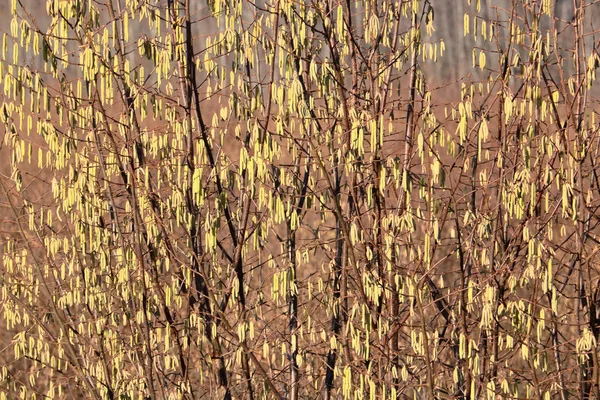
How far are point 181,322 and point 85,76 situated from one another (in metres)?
1.18

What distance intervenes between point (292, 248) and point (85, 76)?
1.13m

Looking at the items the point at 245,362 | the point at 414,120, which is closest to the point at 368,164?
the point at 414,120

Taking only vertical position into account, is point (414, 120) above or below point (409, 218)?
above

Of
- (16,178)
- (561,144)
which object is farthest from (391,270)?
(16,178)

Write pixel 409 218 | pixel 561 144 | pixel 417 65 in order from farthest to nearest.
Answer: pixel 417 65, pixel 561 144, pixel 409 218

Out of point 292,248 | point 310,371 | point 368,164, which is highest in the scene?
point 368,164

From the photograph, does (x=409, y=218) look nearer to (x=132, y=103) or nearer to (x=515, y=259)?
(x=515, y=259)

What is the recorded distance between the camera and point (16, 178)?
11.3 ft

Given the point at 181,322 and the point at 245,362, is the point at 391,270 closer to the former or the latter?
the point at 245,362

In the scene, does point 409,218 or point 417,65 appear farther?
point 417,65

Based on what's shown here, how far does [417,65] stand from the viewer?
11.7ft

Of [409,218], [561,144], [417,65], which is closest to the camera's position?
[409,218]

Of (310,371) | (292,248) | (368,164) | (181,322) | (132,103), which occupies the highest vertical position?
(132,103)

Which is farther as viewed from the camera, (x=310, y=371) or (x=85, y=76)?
(x=310, y=371)
